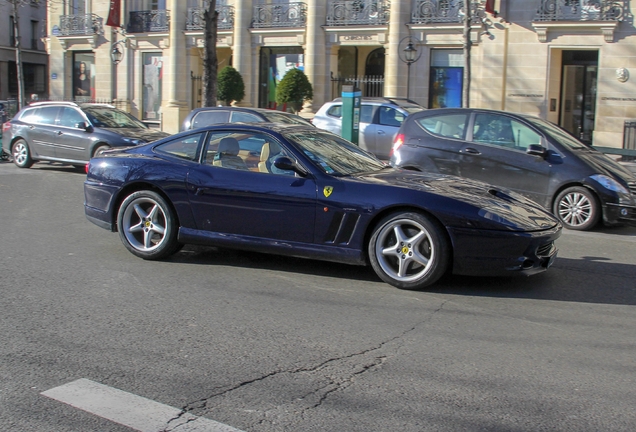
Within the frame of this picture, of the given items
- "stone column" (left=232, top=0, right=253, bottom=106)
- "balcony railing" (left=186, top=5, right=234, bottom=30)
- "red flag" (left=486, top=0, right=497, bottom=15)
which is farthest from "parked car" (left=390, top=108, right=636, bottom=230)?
"balcony railing" (left=186, top=5, right=234, bottom=30)

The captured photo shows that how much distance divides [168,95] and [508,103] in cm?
1541

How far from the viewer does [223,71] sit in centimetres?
2842

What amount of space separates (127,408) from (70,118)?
1356 centimetres

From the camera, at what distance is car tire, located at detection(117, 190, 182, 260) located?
7445 millimetres

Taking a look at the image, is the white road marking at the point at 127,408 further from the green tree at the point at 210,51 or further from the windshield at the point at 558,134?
the green tree at the point at 210,51

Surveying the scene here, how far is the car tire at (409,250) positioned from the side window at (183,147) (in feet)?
7.03

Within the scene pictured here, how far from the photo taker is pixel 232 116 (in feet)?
48.3

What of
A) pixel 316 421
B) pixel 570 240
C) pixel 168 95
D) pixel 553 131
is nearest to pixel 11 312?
pixel 316 421

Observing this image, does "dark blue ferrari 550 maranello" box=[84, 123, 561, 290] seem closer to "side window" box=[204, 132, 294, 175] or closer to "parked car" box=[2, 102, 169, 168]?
"side window" box=[204, 132, 294, 175]

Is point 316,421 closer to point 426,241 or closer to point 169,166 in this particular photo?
point 426,241

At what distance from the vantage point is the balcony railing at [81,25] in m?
34.7

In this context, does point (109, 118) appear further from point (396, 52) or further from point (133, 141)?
point (396, 52)

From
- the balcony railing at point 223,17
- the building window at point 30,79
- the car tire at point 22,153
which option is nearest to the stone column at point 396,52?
the balcony railing at point 223,17

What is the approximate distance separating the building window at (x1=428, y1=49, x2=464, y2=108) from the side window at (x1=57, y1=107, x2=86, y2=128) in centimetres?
1371
